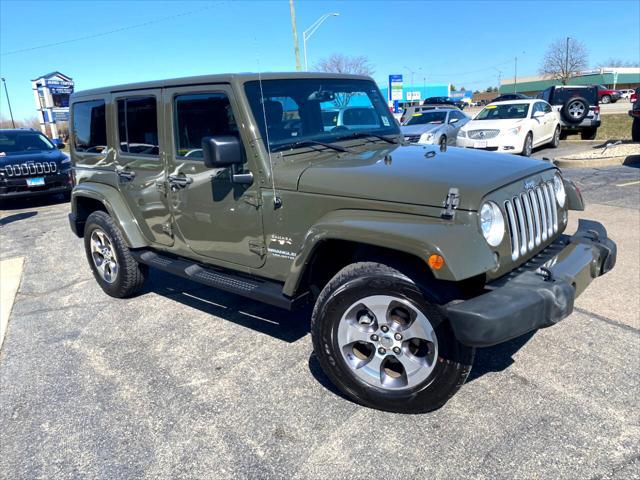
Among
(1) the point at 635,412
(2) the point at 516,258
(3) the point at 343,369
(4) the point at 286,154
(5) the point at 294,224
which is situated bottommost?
(1) the point at 635,412

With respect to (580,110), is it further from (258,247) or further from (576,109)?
(258,247)

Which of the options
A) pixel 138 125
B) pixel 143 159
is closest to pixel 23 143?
pixel 138 125

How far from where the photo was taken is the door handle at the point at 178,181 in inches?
Result: 143

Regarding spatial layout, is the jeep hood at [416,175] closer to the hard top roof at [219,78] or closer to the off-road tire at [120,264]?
the hard top roof at [219,78]

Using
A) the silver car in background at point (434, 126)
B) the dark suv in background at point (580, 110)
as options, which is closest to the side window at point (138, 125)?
the silver car in background at point (434, 126)

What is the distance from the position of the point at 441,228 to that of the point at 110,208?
3.15 m

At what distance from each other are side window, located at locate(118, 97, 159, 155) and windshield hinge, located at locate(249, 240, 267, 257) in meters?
1.27

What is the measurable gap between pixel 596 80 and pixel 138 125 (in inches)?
2975

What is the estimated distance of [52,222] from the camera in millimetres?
8820

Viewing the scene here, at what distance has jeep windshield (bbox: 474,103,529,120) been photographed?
1289cm

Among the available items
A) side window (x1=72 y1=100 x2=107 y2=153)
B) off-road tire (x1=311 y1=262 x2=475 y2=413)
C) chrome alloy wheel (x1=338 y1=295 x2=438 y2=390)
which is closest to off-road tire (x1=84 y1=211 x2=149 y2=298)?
side window (x1=72 y1=100 x2=107 y2=153)

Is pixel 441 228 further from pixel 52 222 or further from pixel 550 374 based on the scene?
pixel 52 222

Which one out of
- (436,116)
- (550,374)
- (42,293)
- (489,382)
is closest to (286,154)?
(489,382)

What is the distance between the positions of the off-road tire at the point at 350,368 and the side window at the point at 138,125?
2.09 m
